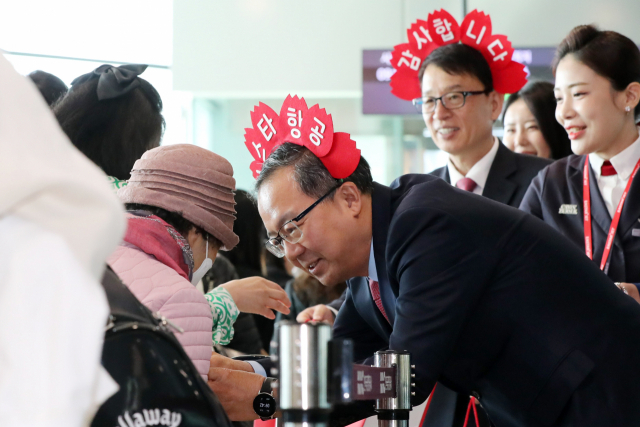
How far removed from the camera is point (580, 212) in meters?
2.55

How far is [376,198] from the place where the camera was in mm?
1679

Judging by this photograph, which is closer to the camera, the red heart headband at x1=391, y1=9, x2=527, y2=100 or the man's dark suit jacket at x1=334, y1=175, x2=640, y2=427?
the man's dark suit jacket at x1=334, y1=175, x2=640, y2=427

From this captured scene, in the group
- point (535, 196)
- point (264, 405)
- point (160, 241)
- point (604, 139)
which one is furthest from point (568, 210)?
point (160, 241)

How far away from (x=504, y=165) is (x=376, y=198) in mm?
1385

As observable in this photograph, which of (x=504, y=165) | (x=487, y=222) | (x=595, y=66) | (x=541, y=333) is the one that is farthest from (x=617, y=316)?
(x=504, y=165)

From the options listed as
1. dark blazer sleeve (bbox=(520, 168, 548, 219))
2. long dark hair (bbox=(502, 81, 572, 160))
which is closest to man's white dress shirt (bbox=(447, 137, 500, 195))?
dark blazer sleeve (bbox=(520, 168, 548, 219))

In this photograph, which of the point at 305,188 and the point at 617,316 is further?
the point at 305,188

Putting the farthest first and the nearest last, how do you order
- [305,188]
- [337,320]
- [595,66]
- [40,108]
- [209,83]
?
1. [209,83]
2. [595,66]
3. [337,320]
4. [305,188]
5. [40,108]

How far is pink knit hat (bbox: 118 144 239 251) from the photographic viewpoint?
4.66ft

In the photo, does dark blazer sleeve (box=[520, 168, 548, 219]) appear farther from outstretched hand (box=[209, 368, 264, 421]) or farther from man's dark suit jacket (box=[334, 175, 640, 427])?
outstretched hand (box=[209, 368, 264, 421])

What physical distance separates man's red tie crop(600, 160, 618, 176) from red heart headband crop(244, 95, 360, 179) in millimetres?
1253

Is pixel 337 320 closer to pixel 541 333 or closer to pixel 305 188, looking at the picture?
pixel 305 188

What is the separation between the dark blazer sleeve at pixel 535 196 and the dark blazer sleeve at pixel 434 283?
126cm

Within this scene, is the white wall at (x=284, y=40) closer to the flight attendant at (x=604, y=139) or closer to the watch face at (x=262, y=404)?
the flight attendant at (x=604, y=139)
